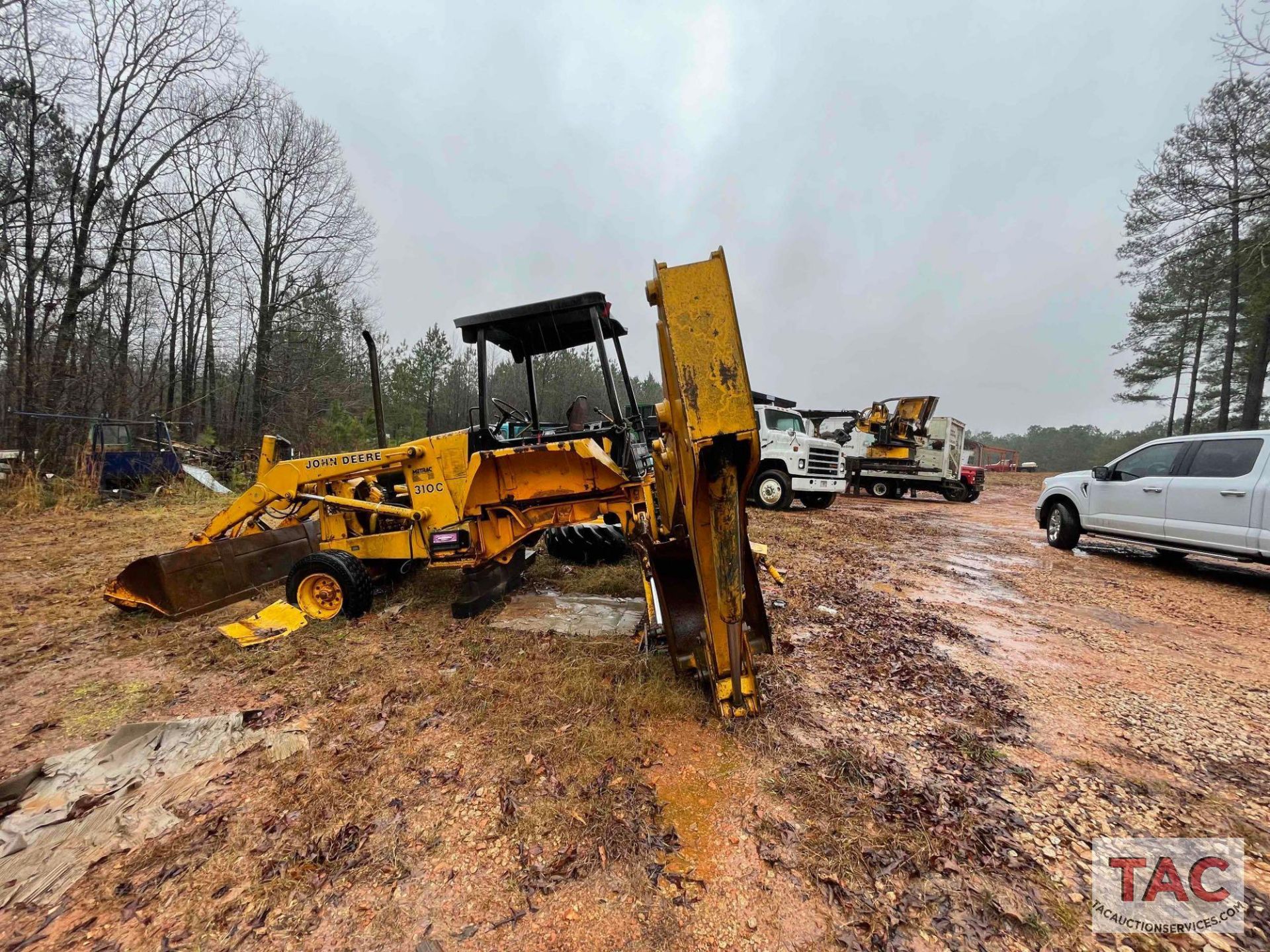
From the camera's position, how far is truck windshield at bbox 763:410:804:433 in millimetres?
11953

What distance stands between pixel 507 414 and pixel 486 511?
111 cm

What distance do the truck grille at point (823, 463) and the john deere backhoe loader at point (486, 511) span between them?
730cm

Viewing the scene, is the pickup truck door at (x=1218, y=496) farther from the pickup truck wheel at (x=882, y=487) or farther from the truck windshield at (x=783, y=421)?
the pickup truck wheel at (x=882, y=487)

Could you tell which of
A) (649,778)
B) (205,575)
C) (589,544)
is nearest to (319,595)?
(205,575)

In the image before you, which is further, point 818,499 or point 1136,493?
point 818,499

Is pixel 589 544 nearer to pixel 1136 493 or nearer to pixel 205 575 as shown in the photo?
pixel 205 575

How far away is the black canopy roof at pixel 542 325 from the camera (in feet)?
14.2

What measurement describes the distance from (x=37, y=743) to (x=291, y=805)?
1758 millimetres

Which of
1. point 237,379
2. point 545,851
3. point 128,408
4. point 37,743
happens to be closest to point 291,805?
point 545,851

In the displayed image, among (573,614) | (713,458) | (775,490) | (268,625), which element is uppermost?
(713,458)

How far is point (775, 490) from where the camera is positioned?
1145 cm

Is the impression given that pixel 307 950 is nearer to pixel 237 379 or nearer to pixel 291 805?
pixel 291 805

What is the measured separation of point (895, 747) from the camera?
2.58m

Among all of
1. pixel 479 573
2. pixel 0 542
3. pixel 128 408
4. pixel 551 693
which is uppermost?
pixel 128 408
